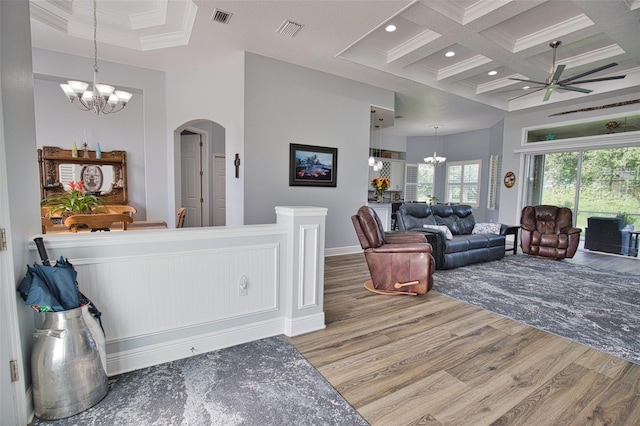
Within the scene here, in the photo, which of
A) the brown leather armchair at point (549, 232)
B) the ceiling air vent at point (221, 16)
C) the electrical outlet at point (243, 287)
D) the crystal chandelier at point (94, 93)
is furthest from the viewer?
the brown leather armchair at point (549, 232)

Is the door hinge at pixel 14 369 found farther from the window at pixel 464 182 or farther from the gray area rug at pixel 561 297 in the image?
the window at pixel 464 182

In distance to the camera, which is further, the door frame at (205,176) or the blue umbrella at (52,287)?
the door frame at (205,176)

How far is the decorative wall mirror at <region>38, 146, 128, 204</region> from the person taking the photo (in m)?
4.97

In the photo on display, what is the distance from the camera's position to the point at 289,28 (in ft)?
11.9

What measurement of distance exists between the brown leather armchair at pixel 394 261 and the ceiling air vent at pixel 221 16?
8.87ft

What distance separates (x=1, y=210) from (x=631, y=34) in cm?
651

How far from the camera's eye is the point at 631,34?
12.8 ft

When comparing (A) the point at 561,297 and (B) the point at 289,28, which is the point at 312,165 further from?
(A) the point at 561,297

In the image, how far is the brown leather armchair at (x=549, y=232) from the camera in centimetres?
543

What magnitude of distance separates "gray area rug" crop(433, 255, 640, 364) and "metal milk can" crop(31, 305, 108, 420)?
345 cm

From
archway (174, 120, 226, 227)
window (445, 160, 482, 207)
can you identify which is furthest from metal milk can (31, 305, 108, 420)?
window (445, 160, 482, 207)

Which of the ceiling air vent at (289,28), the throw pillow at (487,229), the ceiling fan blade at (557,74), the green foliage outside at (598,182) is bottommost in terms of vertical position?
the throw pillow at (487,229)

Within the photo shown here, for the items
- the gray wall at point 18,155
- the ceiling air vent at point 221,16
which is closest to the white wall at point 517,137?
the ceiling air vent at point 221,16

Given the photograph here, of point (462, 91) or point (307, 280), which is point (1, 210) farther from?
point (462, 91)
